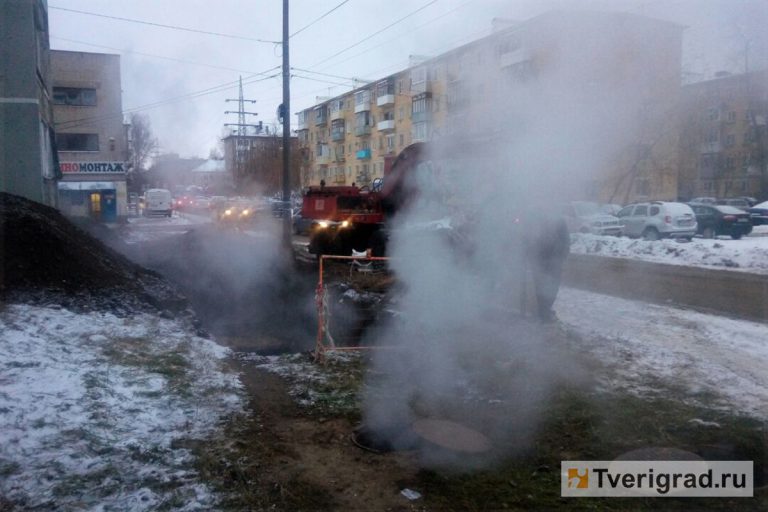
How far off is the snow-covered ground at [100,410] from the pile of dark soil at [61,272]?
0.75 metres

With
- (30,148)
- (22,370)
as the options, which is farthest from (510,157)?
(30,148)

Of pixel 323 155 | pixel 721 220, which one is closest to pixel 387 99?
pixel 323 155

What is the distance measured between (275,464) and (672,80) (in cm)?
374

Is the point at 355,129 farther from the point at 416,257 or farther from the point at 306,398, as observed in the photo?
the point at 306,398

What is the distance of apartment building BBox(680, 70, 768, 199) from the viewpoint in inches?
138

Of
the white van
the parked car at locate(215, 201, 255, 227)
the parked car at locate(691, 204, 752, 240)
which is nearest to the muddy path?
the parked car at locate(215, 201, 255, 227)

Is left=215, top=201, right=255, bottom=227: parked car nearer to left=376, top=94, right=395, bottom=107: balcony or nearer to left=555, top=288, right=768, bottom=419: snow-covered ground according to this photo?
left=555, top=288, right=768, bottom=419: snow-covered ground

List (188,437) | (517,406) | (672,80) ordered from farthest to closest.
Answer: (517,406) → (188,437) → (672,80)

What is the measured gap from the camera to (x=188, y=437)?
14.5 ft

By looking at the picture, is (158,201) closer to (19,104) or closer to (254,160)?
(254,160)

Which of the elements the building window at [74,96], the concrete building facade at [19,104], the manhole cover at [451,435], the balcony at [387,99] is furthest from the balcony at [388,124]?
the building window at [74,96]

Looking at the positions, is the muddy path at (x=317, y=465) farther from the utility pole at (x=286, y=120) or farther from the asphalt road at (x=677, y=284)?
Answer: the utility pole at (x=286, y=120)

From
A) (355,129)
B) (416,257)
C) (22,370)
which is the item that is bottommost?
(22,370)

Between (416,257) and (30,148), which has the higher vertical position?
(30,148)
